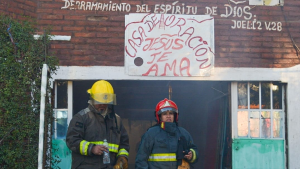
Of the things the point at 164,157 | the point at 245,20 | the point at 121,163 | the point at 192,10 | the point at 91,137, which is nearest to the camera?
the point at 91,137

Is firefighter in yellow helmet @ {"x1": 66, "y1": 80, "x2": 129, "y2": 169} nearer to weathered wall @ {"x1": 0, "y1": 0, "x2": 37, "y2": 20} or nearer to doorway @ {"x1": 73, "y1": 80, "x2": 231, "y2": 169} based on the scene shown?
weathered wall @ {"x1": 0, "y1": 0, "x2": 37, "y2": 20}

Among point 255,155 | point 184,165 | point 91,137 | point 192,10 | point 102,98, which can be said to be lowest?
point 255,155

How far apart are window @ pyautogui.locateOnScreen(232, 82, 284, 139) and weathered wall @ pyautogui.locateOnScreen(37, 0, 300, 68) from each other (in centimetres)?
40

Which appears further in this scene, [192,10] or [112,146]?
[192,10]

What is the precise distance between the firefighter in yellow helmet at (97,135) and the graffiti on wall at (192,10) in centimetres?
221

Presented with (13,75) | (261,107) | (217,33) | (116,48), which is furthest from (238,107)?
(13,75)

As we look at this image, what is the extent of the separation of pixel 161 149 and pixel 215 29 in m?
2.71

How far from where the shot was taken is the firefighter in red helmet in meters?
5.40

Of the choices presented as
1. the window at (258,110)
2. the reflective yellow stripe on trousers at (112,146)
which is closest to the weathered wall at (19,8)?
the reflective yellow stripe on trousers at (112,146)

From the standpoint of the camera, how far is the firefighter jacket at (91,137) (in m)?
5.02

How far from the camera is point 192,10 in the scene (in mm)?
7281

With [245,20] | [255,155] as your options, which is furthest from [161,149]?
[245,20]

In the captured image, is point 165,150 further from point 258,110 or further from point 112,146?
point 258,110

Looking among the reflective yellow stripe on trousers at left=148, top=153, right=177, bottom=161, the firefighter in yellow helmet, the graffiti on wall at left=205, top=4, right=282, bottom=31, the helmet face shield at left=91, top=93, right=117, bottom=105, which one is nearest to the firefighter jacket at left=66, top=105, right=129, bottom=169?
the firefighter in yellow helmet
